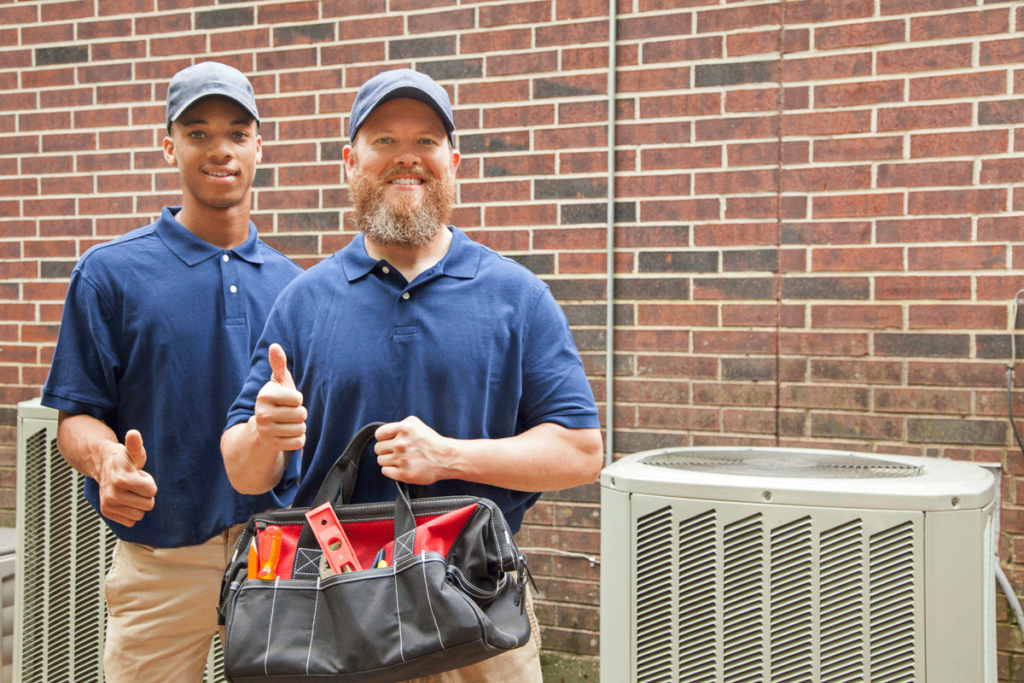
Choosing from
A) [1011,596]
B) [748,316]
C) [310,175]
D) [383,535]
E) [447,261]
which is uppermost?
[310,175]

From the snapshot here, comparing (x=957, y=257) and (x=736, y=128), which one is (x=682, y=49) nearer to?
(x=736, y=128)

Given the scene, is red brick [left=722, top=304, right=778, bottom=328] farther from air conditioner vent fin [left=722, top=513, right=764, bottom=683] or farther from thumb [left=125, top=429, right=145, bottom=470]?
thumb [left=125, top=429, right=145, bottom=470]

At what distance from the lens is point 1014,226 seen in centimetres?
250

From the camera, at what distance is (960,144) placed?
253 centimetres

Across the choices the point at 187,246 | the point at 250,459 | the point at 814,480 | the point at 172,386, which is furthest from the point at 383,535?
the point at 187,246

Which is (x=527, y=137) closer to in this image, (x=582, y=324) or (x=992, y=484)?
(x=582, y=324)

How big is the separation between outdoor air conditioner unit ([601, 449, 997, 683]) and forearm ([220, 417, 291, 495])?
760 millimetres

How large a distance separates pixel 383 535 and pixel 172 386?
815mm

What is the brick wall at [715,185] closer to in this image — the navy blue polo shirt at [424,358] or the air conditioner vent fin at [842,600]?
the air conditioner vent fin at [842,600]

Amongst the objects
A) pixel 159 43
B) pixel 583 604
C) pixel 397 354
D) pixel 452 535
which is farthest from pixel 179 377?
pixel 159 43

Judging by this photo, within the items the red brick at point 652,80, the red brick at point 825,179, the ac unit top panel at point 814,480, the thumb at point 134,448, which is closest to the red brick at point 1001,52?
the red brick at point 825,179

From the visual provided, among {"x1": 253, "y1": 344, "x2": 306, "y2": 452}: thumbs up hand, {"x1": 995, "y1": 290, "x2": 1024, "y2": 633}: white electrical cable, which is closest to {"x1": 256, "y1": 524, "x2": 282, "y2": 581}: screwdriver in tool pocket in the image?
{"x1": 253, "y1": 344, "x2": 306, "y2": 452}: thumbs up hand

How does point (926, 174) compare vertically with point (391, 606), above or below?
above

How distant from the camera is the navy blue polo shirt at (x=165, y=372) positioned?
196cm
